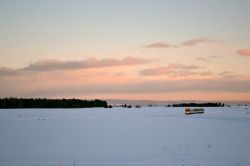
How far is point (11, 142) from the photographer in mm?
20656

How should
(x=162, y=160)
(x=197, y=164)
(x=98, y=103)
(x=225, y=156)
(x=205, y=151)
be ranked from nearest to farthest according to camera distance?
(x=197, y=164)
(x=162, y=160)
(x=225, y=156)
(x=205, y=151)
(x=98, y=103)

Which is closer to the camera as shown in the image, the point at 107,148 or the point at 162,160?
the point at 162,160

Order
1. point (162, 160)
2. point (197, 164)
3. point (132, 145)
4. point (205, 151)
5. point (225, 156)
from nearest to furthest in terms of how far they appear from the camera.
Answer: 1. point (197, 164)
2. point (162, 160)
3. point (225, 156)
4. point (205, 151)
5. point (132, 145)

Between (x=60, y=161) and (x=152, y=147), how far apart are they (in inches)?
218

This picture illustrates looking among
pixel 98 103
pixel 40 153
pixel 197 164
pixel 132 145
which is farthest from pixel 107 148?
pixel 98 103

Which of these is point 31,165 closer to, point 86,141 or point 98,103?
point 86,141

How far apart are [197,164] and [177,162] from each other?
78 centimetres

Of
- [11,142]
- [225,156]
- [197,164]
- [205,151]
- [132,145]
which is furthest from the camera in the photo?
[11,142]

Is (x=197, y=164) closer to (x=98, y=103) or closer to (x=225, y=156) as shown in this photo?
(x=225, y=156)

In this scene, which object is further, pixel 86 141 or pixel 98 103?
pixel 98 103

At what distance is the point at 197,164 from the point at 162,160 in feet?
5.06

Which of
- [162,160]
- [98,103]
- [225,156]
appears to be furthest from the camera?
[98,103]

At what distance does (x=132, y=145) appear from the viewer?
61.1ft

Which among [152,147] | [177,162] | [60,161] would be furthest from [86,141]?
[177,162]
